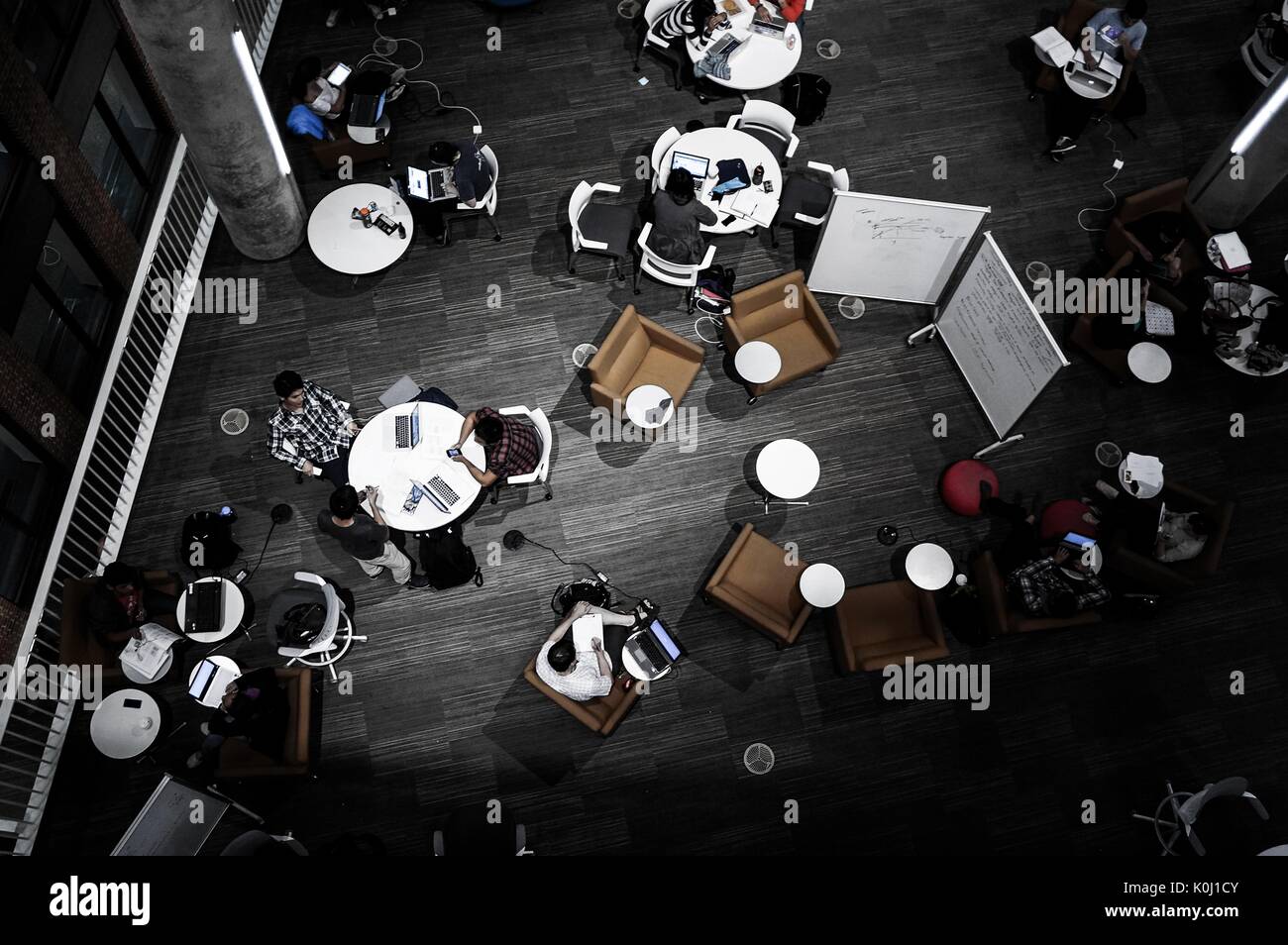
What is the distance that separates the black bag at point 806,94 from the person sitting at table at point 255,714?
6.75 meters

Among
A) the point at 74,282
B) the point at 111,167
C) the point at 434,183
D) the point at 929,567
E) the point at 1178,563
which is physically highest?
the point at 111,167

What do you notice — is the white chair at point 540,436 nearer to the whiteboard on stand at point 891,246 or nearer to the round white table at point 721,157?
the round white table at point 721,157

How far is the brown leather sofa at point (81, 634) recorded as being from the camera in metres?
7.13

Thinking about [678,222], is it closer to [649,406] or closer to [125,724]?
[649,406]

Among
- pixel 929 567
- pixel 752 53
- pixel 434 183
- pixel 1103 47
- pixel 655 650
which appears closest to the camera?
pixel 655 650

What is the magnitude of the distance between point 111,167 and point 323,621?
4.23 meters

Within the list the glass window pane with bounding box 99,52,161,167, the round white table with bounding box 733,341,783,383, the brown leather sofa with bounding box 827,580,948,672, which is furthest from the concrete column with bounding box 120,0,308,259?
the brown leather sofa with bounding box 827,580,948,672

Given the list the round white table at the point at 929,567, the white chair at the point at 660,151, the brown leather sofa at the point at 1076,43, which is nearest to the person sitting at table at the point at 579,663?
the round white table at the point at 929,567

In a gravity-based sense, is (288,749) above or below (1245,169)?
below

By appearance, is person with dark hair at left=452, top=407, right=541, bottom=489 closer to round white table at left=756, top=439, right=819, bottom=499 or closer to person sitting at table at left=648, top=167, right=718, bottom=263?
round white table at left=756, top=439, right=819, bottom=499

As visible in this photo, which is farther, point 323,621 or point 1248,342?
point 1248,342

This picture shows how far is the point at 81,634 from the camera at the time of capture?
727 cm

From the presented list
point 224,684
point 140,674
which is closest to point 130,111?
point 140,674

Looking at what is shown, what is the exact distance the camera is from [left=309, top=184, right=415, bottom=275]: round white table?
882cm
